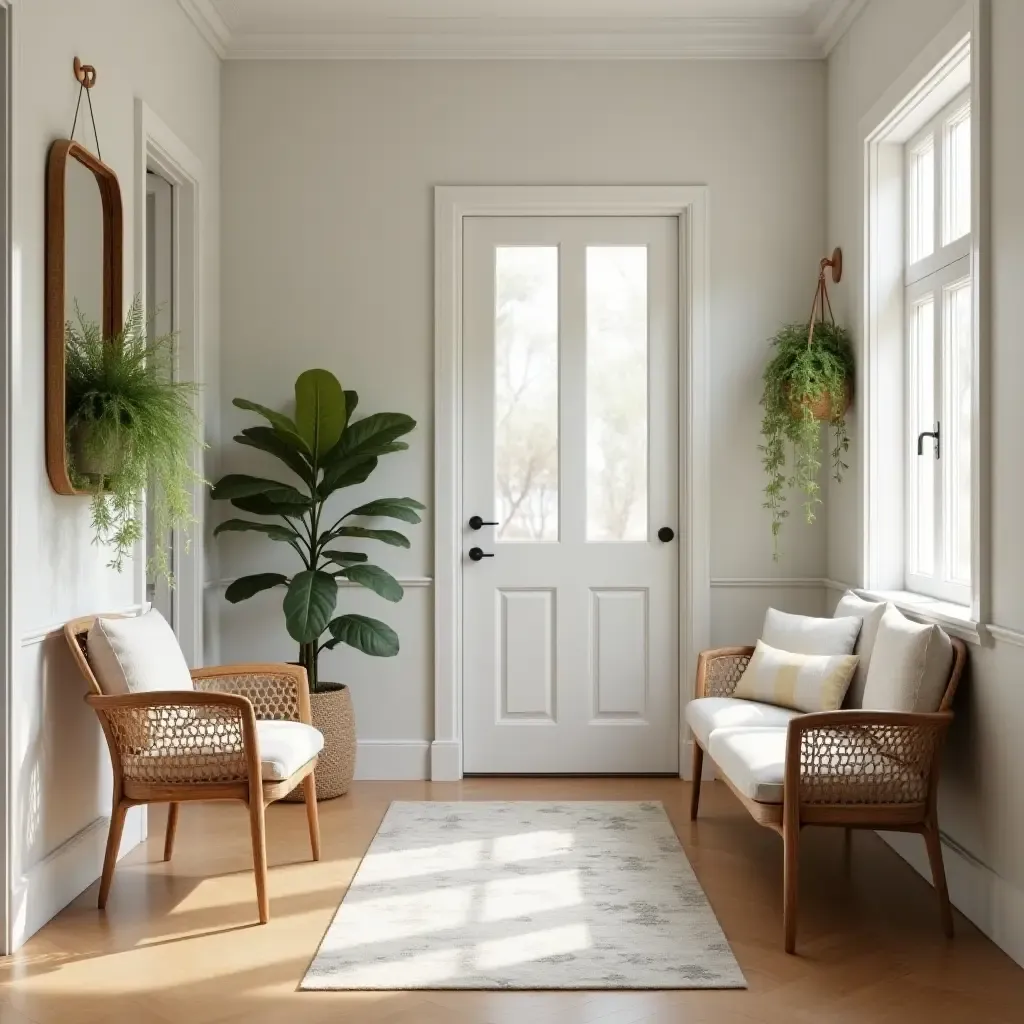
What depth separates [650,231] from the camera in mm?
4848

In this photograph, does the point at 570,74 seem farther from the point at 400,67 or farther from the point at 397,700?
the point at 397,700

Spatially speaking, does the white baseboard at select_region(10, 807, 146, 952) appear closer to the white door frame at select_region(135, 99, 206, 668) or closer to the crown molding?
the white door frame at select_region(135, 99, 206, 668)

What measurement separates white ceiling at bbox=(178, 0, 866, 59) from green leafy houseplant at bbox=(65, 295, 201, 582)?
178 cm

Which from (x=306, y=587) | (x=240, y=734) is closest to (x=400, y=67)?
(x=306, y=587)

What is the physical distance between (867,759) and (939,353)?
1492 millimetres

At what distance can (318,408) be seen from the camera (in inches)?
173

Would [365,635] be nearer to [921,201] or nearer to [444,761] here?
[444,761]

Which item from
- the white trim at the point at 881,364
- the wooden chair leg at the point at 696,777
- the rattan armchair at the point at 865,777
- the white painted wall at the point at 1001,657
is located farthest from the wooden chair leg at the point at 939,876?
the white trim at the point at 881,364

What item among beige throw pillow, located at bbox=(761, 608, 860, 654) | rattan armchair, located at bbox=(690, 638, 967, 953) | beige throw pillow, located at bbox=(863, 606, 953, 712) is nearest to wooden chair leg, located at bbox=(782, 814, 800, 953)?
rattan armchair, located at bbox=(690, 638, 967, 953)

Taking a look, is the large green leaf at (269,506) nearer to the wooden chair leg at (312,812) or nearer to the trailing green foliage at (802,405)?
the wooden chair leg at (312,812)

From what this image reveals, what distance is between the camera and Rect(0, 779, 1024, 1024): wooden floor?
2.58m

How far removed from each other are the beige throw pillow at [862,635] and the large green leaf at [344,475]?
1854mm

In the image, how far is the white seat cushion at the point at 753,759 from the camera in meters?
3.06

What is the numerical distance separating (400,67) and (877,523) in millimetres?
2680
